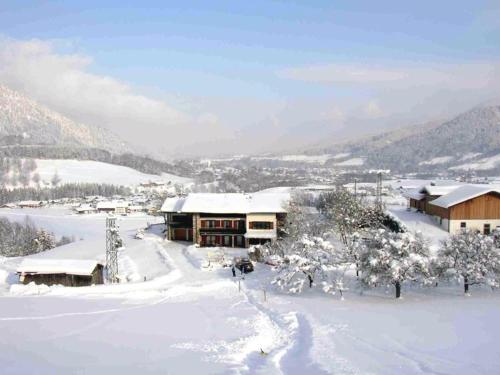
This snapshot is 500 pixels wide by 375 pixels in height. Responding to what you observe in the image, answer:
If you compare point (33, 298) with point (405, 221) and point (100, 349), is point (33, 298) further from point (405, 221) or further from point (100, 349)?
point (405, 221)

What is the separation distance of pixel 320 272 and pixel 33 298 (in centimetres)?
1829

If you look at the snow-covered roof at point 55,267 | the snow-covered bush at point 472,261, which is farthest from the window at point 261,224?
the snow-covered bush at point 472,261

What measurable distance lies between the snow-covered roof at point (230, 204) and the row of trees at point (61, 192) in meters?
115

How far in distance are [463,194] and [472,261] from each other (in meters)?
15.7

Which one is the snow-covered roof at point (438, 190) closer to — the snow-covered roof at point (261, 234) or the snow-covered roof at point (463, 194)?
the snow-covered roof at point (463, 194)

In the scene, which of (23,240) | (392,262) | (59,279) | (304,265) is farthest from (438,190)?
(23,240)

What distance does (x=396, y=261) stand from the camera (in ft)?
92.7

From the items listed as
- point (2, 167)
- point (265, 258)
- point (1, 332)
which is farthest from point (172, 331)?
point (2, 167)

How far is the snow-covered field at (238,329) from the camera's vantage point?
15.8m

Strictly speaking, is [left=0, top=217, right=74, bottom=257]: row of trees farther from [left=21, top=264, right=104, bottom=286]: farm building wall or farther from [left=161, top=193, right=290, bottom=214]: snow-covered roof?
[left=21, top=264, right=104, bottom=286]: farm building wall

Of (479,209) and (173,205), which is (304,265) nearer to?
(479,209)

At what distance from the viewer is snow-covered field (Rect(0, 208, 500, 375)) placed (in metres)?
15.8

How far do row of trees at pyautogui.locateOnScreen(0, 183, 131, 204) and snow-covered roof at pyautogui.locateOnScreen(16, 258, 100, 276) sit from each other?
406 ft

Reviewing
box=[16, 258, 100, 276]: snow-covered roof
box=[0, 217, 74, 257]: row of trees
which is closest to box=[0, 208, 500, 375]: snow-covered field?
box=[16, 258, 100, 276]: snow-covered roof
